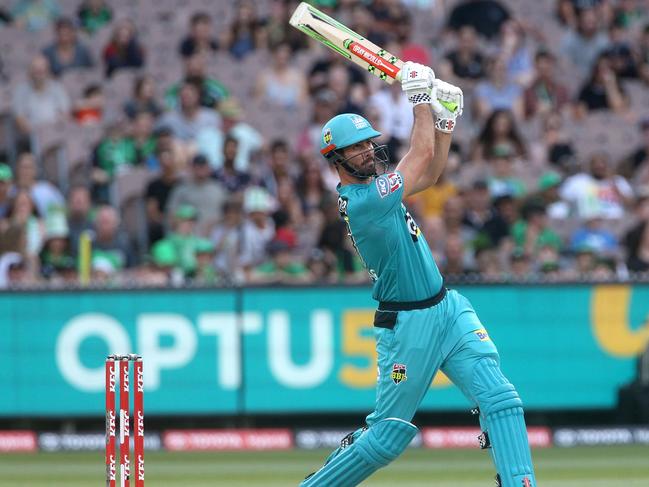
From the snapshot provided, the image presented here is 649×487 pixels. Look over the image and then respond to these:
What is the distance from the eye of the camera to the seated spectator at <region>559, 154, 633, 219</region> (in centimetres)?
1473

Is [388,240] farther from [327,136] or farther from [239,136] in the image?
[239,136]

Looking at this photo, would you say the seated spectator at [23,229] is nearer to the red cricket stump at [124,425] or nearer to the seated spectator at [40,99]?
the seated spectator at [40,99]

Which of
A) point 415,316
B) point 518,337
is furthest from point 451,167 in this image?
point 415,316

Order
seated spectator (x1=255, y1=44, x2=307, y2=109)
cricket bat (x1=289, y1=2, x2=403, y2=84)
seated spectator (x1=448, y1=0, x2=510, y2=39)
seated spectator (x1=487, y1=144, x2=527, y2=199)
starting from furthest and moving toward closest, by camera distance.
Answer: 1. seated spectator (x1=448, y1=0, x2=510, y2=39)
2. seated spectator (x1=255, y1=44, x2=307, y2=109)
3. seated spectator (x1=487, y1=144, x2=527, y2=199)
4. cricket bat (x1=289, y1=2, x2=403, y2=84)

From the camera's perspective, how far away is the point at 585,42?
1745 cm

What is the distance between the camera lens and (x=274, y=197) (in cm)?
1488

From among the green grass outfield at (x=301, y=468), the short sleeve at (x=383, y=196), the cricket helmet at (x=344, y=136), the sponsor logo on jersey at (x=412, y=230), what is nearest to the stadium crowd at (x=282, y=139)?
the green grass outfield at (x=301, y=468)

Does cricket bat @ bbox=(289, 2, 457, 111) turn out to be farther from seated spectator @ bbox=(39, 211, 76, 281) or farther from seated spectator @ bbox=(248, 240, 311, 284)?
seated spectator @ bbox=(39, 211, 76, 281)

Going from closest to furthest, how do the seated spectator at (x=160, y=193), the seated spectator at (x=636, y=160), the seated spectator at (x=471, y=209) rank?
the seated spectator at (x=471, y=209), the seated spectator at (x=160, y=193), the seated spectator at (x=636, y=160)

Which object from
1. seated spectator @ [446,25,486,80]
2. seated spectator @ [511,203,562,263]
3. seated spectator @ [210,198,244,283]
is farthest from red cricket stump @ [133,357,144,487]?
seated spectator @ [446,25,486,80]

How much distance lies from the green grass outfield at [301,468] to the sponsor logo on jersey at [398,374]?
9.83 feet

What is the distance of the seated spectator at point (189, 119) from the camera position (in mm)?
15610

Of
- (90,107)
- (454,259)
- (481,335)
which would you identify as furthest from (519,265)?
(481,335)

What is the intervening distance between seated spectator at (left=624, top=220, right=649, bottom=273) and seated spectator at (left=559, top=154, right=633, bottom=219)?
791mm
